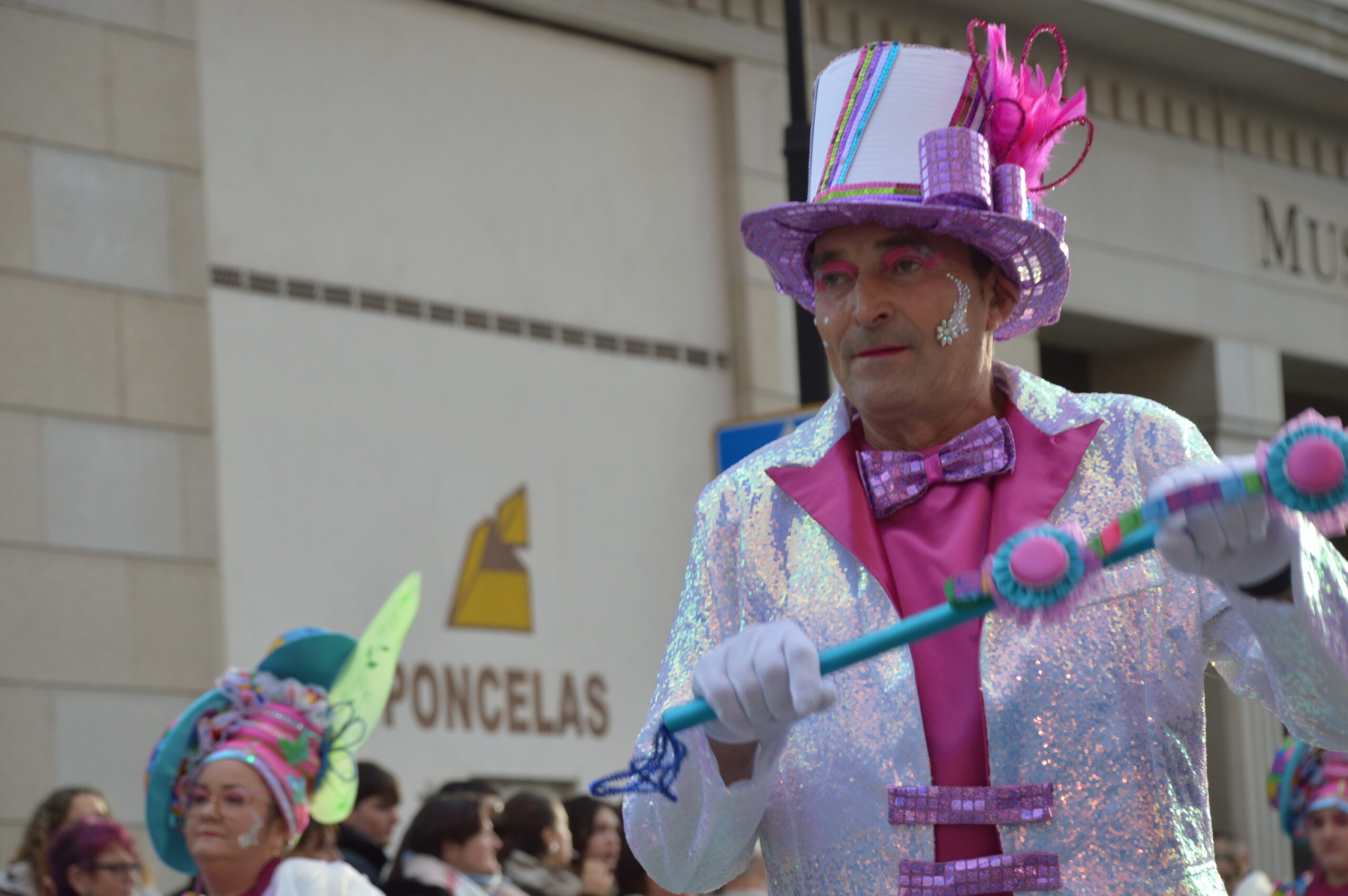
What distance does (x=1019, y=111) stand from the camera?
→ 301cm

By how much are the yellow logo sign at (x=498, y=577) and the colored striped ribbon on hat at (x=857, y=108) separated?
7671 mm

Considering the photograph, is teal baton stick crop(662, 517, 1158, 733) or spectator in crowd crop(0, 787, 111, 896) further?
spectator in crowd crop(0, 787, 111, 896)

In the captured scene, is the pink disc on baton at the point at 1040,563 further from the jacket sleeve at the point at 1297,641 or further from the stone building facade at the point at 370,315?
the stone building facade at the point at 370,315

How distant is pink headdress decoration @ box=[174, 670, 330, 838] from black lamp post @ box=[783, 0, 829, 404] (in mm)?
2037

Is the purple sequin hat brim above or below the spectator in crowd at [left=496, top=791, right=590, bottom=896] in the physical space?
above

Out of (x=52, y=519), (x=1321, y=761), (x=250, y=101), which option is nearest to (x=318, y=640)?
(x=52, y=519)

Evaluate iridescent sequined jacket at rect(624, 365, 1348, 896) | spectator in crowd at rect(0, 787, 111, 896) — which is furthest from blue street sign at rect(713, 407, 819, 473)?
iridescent sequined jacket at rect(624, 365, 1348, 896)

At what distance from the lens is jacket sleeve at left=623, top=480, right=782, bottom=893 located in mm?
2582

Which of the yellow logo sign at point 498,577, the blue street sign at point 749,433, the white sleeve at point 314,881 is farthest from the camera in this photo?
the yellow logo sign at point 498,577

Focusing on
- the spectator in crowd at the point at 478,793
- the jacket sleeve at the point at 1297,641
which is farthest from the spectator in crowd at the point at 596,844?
the jacket sleeve at the point at 1297,641

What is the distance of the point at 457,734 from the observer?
33.9 ft

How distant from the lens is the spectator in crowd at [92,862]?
6.09 metres

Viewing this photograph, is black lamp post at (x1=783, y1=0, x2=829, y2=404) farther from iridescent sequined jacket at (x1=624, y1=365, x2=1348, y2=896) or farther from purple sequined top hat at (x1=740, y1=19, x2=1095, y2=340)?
iridescent sequined jacket at (x1=624, y1=365, x2=1348, y2=896)

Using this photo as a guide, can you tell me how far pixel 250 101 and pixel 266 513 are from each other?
6.50 feet
